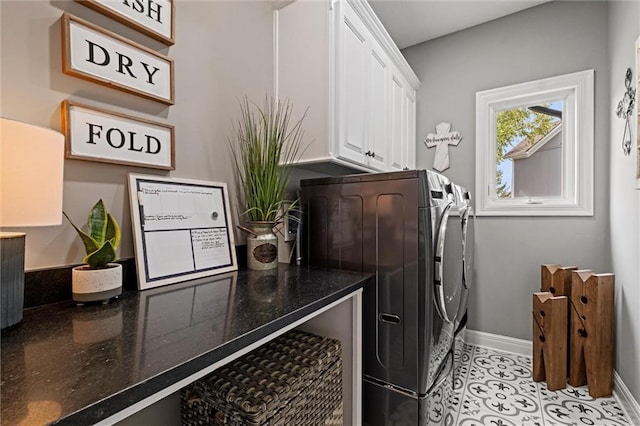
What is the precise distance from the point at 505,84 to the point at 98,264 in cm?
300

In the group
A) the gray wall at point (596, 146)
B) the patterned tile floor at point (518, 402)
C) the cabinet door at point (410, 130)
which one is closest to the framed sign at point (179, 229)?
the patterned tile floor at point (518, 402)

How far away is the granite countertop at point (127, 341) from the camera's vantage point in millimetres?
437

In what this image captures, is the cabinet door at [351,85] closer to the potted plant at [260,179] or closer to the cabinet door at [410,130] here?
the potted plant at [260,179]

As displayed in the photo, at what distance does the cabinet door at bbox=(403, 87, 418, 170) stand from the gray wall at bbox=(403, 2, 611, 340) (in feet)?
0.32

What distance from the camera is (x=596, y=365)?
178 cm

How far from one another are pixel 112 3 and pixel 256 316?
1.16 m

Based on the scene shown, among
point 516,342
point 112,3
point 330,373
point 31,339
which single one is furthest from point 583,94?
point 31,339

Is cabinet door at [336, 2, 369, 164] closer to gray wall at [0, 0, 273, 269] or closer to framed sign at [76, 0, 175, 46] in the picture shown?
gray wall at [0, 0, 273, 269]

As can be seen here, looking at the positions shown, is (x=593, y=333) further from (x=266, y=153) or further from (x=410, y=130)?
(x=266, y=153)

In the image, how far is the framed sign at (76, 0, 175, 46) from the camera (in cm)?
99

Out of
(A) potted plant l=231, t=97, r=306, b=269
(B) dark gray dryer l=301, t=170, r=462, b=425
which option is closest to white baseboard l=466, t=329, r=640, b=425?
(B) dark gray dryer l=301, t=170, r=462, b=425

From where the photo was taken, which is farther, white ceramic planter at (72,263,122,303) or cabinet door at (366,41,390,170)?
cabinet door at (366,41,390,170)

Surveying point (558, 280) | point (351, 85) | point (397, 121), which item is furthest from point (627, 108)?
point (351, 85)

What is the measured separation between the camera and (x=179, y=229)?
3.88 ft
